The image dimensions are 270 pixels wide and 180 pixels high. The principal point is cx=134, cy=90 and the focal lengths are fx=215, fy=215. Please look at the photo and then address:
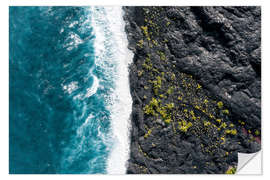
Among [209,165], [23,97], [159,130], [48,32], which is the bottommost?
[209,165]

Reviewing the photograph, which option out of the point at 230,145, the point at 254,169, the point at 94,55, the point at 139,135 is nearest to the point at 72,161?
the point at 139,135

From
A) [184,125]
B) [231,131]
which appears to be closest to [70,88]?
[184,125]

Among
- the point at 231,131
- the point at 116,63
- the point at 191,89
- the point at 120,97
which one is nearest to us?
the point at 231,131

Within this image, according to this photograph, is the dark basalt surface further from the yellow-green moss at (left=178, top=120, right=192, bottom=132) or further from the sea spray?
the sea spray

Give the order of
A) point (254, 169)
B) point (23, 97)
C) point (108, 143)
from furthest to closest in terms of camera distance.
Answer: point (108, 143)
point (23, 97)
point (254, 169)

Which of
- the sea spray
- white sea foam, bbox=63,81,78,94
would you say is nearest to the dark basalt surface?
the sea spray

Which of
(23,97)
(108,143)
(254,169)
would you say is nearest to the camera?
(254,169)

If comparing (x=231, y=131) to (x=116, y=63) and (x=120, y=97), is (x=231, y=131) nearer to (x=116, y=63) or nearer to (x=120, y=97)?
(x=120, y=97)

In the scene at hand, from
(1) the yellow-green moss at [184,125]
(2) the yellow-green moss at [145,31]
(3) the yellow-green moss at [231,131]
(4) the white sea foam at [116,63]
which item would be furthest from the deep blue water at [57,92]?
(3) the yellow-green moss at [231,131]

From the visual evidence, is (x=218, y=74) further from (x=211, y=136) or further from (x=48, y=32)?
(x=48, y=32)
